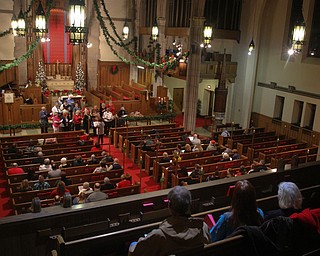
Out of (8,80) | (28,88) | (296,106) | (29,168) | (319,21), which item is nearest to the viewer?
(29,168)

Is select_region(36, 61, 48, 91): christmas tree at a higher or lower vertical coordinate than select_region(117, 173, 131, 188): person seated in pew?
higher

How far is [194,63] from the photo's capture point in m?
16.9

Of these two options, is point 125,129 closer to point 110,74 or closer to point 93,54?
point 110,74

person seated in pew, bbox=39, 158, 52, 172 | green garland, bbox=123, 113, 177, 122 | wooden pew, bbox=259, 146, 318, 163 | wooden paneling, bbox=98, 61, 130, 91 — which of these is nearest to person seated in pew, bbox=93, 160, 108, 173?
person seated in pew, bbox=39, 158, 52, 172

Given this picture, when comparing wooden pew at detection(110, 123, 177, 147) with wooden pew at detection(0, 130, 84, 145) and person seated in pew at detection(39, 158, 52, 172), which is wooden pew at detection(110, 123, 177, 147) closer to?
wooden pew at detection(0, 130, 84, 145)

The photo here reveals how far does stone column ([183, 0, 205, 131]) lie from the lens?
16.2 meters

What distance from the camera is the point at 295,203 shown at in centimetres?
352

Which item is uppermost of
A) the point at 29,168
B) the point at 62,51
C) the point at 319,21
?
the point at 319,21

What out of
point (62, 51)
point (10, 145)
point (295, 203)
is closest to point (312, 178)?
point (295, 203)

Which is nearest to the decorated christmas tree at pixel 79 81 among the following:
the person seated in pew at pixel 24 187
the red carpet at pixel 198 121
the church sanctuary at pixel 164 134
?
the church sanctuary at pixel 164 134

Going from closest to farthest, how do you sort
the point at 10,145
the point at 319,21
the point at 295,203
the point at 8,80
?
1. the point at 295,203
2. the point at 10,145
3. the point at 319,21
4. the point at 8,80

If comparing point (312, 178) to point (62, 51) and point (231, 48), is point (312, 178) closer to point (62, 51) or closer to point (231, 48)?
point (231, 48)

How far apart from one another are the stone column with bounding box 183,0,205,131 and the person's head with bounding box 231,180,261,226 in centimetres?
1404

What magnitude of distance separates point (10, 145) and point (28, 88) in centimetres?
744
